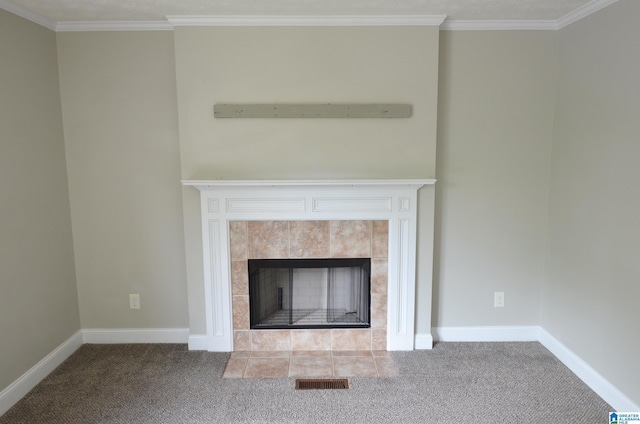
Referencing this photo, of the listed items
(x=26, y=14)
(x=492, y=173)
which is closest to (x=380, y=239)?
(x=492, y=173)

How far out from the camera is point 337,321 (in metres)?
3.04

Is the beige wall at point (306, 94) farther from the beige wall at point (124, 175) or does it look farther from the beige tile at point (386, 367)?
the beige tile at point (386, 367)

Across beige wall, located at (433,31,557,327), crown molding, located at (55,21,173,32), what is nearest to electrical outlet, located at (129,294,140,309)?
crown molding, located at (55,21,173,32)

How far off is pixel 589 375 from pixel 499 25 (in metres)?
2.37

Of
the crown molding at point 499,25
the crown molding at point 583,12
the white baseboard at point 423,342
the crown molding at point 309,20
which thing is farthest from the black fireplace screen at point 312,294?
the crown molding at point 583,12

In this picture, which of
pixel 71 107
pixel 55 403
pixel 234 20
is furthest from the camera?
pixel 71 107

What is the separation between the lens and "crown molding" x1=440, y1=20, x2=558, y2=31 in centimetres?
278

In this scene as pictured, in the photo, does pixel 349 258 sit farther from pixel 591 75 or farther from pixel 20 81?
pixel 20 81

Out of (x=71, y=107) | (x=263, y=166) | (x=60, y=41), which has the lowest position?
(x=263, y=166)

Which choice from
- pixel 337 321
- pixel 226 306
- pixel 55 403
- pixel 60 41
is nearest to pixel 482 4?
pixel 337 321

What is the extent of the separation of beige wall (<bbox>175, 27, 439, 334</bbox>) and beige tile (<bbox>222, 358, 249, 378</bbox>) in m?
1.08

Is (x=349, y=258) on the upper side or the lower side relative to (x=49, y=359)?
upper

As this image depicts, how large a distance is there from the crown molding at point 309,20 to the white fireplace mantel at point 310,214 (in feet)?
3.42

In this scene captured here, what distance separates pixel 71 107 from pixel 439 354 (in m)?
3.18
